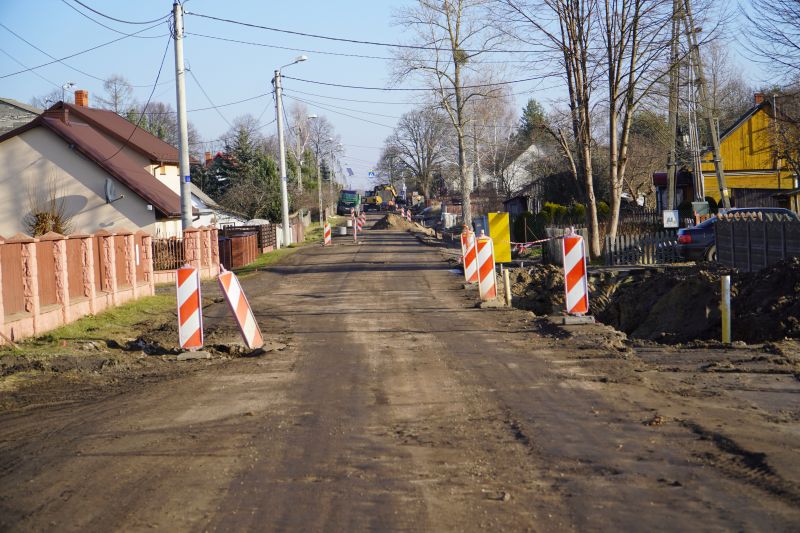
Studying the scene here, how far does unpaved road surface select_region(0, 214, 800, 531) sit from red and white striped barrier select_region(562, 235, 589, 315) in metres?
2.11

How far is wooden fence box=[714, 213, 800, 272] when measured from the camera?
59.3 feet

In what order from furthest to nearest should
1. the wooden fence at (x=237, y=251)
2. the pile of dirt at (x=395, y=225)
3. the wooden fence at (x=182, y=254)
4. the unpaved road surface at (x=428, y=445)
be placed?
the pile of dirt at (x=395, y=225), the wooden fence at (x=237, y=251), the wooden fence at (x=182, y=254), the unpaved road surface at (x=428, y=445)

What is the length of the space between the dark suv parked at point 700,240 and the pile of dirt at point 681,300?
3.61 meters

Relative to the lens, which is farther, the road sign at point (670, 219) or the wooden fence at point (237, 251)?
the wooden fence at point (237, 251)

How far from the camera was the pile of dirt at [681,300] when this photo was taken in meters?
13.2

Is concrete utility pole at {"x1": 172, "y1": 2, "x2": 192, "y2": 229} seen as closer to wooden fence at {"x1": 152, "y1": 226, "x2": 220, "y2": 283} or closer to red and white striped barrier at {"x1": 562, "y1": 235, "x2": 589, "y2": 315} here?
wooden fence at {"x1": 152, "y1": 226, "x2": 220, "y2": 283}

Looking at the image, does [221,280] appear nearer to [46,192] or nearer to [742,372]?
[742,372]

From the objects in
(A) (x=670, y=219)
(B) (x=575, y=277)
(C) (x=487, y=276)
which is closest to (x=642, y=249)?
(A) (x=670, y=219)

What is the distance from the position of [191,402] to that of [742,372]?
5.89 m

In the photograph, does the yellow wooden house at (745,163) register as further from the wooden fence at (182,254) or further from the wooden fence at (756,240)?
the wooden fence at (182,254)

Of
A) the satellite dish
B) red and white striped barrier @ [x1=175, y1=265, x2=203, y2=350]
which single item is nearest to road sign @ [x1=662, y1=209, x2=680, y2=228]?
red and white striped barrier @ [x1=175, y1=265, x2=203, y2=350]

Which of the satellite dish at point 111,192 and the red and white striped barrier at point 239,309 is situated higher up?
the satellite dish at point 111,192

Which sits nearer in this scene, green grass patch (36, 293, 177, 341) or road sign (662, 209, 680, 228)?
green grass patch (36, 293, 177, 341)

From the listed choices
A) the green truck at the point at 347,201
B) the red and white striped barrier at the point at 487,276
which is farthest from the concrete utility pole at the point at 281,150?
the green truck at the point at 347,201
